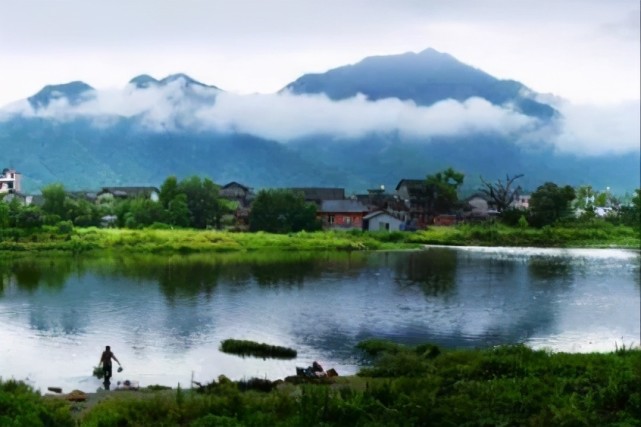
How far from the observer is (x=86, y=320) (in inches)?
270

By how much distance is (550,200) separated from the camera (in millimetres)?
8719

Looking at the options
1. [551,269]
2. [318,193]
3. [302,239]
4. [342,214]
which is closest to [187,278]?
[302,239]

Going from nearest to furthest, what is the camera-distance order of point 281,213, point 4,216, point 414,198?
1. point 4,216
2. point 281,213
3. point 414,198

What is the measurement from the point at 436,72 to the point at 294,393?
4.83 metres

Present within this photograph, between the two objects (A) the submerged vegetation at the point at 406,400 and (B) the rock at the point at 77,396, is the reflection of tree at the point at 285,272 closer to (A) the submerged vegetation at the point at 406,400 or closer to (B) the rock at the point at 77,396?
(A) the submerged vegetation at the point at 406,400

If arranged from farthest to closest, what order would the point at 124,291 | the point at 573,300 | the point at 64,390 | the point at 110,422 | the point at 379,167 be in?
the point at 573,300 → the point at 379,167 → the point at 124,291 → the point at 64,390 → the point at 110,422

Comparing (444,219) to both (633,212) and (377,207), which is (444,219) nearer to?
(377,207)

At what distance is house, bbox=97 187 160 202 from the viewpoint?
6621 millimetres

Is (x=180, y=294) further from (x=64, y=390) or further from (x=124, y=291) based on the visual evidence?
(x=64, y=390)

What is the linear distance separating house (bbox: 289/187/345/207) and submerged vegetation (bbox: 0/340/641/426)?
9.33 ft

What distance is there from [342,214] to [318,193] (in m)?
0.59

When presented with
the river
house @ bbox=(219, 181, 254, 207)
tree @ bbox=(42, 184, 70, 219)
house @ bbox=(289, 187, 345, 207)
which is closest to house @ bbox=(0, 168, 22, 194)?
tree @ bbox=(42, 184, 70, 219)

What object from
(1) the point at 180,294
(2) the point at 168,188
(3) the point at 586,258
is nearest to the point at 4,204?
(2) the point at 168,188

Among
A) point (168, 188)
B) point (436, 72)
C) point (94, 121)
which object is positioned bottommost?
point (168, 188)
